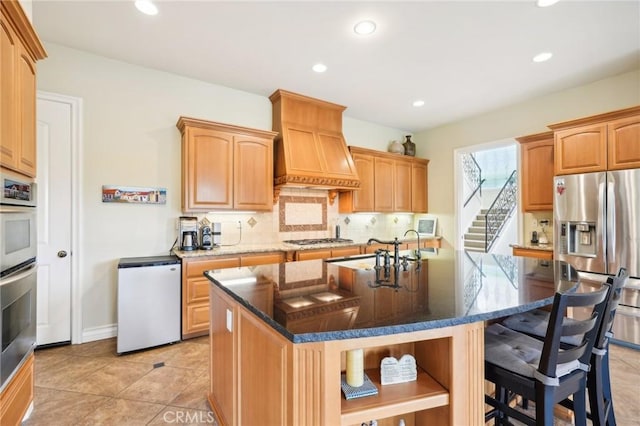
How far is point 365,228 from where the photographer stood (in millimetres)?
5328

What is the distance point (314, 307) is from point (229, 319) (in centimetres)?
60

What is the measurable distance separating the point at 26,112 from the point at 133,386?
2032 mm

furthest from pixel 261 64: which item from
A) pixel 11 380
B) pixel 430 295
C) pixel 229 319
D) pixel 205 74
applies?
pixel 11 380

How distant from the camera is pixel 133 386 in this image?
224cm

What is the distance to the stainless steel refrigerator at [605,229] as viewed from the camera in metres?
2.91

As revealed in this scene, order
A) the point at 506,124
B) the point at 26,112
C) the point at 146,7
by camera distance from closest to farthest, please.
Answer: the point at 26,112
the point at 146,7
the point at 506,124

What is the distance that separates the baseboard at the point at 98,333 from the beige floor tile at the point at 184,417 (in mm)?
1678

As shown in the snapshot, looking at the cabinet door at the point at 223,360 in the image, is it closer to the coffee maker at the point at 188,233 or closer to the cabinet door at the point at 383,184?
the coffee maker at the point at 188,233

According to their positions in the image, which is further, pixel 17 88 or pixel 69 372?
pixel 69 372

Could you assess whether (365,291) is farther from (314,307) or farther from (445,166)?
(445,166)

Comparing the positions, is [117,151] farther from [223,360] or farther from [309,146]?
[223,360]

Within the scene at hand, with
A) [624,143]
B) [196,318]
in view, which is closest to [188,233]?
[196,318]

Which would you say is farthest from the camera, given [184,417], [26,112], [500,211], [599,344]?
[500,211]

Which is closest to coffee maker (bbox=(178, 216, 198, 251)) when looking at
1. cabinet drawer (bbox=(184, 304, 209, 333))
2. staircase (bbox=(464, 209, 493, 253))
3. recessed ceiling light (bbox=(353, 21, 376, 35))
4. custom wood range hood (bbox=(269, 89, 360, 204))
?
cabinet drawer (bbox=(184, 304, 209, 333))
